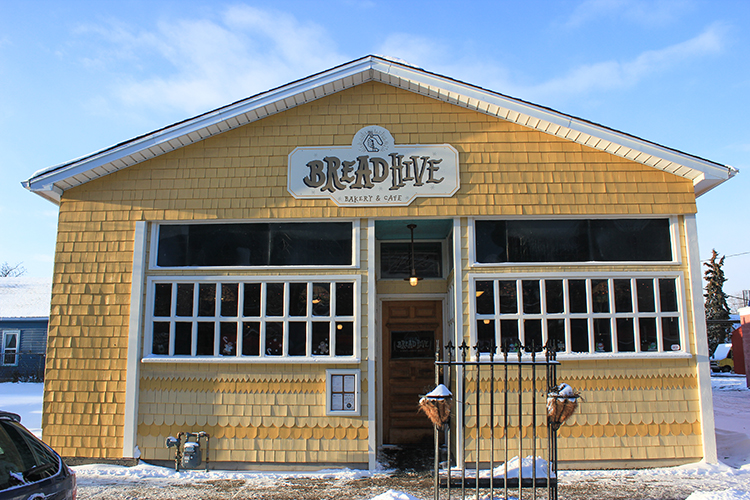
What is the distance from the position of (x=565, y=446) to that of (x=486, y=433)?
1053mm

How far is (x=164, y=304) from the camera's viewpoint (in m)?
7.37

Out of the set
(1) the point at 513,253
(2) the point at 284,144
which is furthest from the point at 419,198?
(2) the point at 284,144

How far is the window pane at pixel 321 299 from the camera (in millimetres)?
7242

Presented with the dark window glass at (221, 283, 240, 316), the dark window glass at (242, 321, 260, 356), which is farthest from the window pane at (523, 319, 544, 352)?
the dark window glass at (221, 283, 240, 316)

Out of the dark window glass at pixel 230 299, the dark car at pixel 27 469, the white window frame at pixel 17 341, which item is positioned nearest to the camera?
the dark car at pixel 27 469

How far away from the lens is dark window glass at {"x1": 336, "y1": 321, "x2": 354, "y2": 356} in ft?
23.5

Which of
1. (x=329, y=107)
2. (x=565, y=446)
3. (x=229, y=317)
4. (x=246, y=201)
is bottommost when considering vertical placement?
(x=565, y=446)

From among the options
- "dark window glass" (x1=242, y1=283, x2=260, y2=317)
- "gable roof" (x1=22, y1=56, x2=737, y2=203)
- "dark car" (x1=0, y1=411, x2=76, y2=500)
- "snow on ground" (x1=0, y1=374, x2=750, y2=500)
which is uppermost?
"gable roof" (x1=22, y1=56, x2=737, y2=203)

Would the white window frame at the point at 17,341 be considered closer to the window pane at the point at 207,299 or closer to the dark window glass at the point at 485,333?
the window pane at the point at 207,299

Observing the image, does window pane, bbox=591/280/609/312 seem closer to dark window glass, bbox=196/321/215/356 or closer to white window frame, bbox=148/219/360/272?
white window frame, bbox=148/219/360/272

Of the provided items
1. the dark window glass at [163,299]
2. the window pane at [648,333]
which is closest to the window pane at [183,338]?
the dark window glass at [163,299]

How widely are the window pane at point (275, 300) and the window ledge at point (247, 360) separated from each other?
64 cm

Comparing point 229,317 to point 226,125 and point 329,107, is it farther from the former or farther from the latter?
point 329,107

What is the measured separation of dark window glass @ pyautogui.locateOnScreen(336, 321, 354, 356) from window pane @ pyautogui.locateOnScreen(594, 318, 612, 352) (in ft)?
11.1
